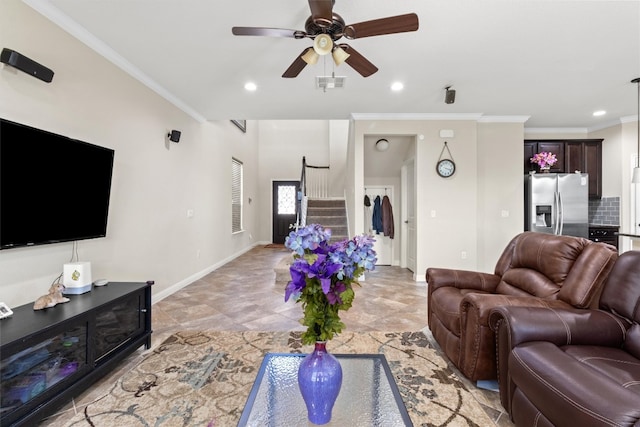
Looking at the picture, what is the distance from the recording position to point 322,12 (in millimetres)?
1907

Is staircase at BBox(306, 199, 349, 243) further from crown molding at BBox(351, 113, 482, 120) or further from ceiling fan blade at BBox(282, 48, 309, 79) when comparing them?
ceiling fan blade at BBox(282, 48, 309, 79)

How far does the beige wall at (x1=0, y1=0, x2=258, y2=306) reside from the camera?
2.05 metres

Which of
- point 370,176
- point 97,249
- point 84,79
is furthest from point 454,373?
point 370,176

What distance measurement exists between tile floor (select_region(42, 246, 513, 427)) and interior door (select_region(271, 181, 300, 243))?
431 cm

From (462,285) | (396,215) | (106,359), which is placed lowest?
(106,359)

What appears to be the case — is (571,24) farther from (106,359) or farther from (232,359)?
(106,359)

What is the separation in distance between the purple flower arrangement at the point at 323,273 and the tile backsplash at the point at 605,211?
21.1 feet

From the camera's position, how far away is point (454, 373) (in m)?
2.13

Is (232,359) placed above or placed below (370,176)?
below

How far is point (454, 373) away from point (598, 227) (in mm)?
4840

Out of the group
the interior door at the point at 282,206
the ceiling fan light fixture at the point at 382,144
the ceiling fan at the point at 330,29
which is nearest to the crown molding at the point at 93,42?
the ceiling fan at the point at 330,29

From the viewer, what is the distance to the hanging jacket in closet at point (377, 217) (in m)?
5.98

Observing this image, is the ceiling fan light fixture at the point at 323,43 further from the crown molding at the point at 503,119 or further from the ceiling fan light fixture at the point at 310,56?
the crown molding at the point at 503,119

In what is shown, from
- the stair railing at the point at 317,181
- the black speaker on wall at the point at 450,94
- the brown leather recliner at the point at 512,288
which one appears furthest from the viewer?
the stair railing at the point at 317,181
